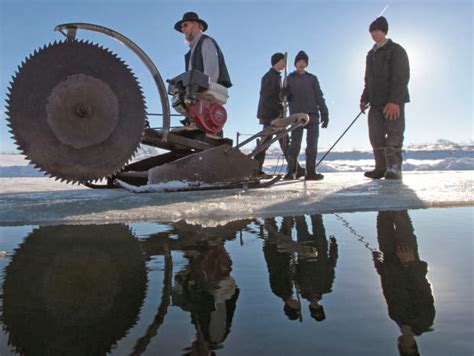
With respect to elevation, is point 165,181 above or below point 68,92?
below

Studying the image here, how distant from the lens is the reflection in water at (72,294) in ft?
2.22

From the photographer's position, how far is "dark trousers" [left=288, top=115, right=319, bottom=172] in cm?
600

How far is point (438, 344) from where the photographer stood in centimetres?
63

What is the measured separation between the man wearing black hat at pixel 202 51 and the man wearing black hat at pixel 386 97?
82.0 inches

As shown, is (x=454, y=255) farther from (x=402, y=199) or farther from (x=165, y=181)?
(x=165, y=181)

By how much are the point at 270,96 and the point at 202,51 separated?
2382 mm

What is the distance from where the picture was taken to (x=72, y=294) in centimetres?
90

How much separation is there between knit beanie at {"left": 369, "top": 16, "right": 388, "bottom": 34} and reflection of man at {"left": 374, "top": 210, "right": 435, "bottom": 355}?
4352mm

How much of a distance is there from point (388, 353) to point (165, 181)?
3072 mm

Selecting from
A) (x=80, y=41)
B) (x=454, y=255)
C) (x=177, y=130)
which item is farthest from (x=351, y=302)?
(x=177, y=130)

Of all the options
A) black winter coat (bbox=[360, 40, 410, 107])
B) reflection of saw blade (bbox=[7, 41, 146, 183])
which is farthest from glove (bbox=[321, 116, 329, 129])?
reflection of saw blade (bbox=[7, 41, 146, 183])

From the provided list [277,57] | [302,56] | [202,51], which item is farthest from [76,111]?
[302,56]

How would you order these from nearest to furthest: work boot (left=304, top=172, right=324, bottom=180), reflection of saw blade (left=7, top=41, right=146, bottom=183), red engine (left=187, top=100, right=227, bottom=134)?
reflection of saw blade (left=7, top=41, right=146, bottom=183) → red engine (left=187, top=100, right=227, bottom=134) → work boot (left=304, top=172, right=324, bottom=180)

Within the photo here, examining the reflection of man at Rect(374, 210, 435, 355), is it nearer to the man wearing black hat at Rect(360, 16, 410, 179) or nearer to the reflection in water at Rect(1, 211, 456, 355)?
the reflection in water at Rect(1, 211, 456, 355)
